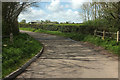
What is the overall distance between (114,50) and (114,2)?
5.52m

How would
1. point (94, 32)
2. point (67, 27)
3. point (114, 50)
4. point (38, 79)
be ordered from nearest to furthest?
point (38, 79)
point (114, 50)
point (94, 32)
point (67, 27)

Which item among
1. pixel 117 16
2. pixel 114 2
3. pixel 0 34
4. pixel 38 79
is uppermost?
pixel 114 2

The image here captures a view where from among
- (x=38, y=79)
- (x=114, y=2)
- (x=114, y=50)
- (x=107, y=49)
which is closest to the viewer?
(x=38, y=79)

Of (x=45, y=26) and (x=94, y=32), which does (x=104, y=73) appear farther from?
(x=45, y=26)

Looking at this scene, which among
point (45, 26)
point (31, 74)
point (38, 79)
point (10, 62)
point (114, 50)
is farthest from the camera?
point (45, 26)

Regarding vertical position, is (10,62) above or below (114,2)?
below

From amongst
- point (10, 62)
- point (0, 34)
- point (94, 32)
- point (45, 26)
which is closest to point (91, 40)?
point (94, 32)

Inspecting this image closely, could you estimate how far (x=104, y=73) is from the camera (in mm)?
6109

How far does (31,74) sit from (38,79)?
743mm

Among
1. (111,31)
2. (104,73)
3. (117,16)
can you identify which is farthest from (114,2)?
(104,73)

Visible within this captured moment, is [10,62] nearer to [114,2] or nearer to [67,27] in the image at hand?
[114,2]

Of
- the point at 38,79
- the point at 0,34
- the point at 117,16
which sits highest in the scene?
the point at 117,16

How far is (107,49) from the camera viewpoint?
12336 millimetres

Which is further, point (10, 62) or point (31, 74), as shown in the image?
point (10, 62)
